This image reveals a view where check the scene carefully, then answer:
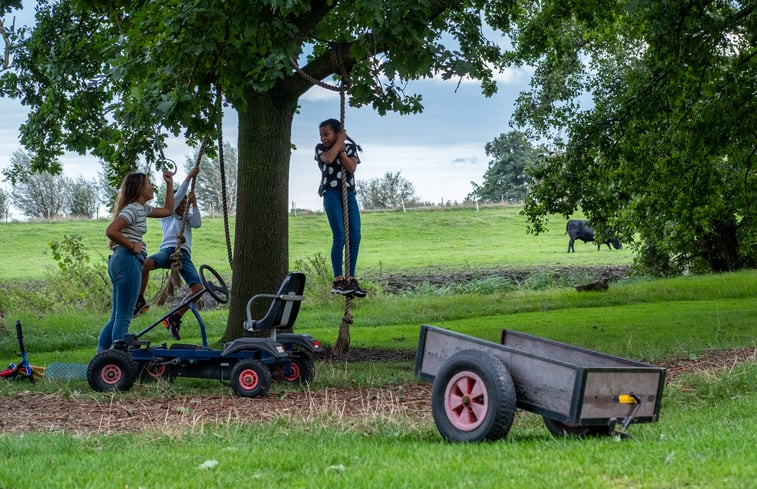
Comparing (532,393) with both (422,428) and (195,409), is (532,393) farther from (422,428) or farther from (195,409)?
(195,409)

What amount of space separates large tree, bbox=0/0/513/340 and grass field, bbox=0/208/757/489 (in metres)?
2.80

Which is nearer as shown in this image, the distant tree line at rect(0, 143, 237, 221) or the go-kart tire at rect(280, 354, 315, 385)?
the go-kart tire at rect(280, 354, 315, 385)

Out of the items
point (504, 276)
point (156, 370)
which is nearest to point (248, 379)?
point (156, 370)

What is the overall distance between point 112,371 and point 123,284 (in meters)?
1.01

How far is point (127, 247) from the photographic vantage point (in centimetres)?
1119

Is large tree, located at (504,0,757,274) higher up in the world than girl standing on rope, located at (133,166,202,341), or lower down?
higher up

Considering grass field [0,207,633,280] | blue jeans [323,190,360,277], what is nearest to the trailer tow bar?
blue jeans [323,190,360,277]

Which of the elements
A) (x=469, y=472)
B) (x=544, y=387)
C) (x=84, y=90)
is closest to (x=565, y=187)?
(x=84, y=90)

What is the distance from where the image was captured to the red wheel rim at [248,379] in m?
10.5

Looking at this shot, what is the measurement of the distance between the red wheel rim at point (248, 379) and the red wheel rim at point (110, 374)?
59.8 inches

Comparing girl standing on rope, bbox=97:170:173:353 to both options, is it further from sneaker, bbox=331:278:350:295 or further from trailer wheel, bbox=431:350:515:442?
trailer wheel, bbox=431:350:515:442

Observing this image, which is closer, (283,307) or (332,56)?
(283,307)

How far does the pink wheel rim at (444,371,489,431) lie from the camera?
709 cm

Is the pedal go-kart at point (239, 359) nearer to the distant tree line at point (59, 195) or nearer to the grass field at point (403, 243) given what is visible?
the grass field at point (403, 243)
